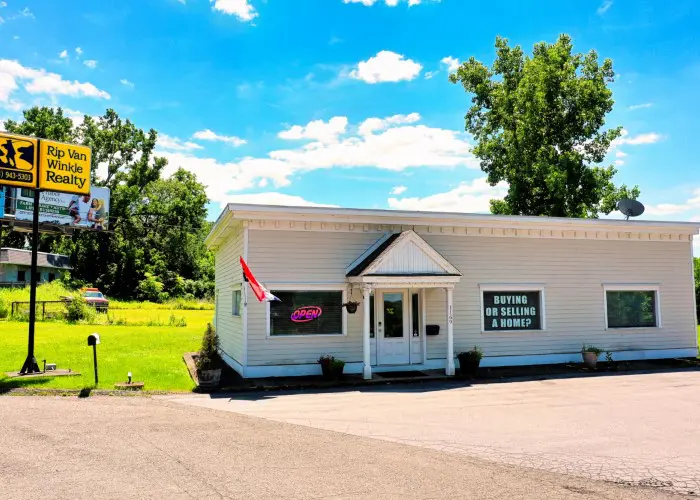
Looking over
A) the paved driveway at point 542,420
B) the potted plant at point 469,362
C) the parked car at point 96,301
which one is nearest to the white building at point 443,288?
the potted plant at point 469,362

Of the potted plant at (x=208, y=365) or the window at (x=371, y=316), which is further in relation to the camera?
the window at (x=371, y=316)

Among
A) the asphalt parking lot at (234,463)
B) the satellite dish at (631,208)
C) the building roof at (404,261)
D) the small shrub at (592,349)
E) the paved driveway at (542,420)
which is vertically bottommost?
the paved driveway at (542,420)

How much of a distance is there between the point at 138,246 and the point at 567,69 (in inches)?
1828

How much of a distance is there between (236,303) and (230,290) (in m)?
1.06

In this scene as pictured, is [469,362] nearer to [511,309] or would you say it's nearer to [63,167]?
[511,309]

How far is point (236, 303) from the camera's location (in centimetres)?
1527

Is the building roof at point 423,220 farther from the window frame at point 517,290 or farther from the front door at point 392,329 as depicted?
the front door at point 392,329

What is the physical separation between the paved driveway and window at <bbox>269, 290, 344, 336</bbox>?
7.48 ft

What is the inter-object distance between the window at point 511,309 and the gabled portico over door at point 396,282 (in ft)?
5.14

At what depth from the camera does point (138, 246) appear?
5697 centimetres

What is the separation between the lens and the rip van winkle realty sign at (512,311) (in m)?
15.4

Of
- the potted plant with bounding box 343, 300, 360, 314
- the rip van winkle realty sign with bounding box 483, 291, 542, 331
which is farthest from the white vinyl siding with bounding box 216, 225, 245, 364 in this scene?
the rip van winkle realty sign with bounding box 483, 291, 542, 331

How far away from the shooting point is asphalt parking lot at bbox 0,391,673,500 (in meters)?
5.56

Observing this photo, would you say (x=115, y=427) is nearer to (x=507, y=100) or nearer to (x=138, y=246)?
(x=507, y=100)
